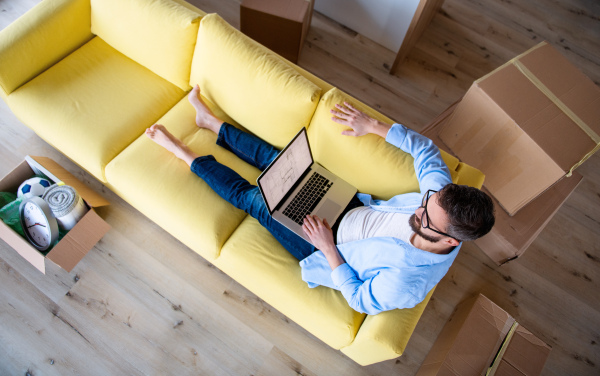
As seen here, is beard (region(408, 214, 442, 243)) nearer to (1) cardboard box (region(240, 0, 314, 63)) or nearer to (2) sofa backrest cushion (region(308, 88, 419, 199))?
(2) sofa backrest cushion (region(308, 88, 419, 199))

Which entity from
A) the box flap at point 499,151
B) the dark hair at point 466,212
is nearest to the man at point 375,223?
the dark hair at point 466,212

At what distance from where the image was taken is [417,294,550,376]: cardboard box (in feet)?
5.46

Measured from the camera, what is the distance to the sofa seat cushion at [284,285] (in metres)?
1.54

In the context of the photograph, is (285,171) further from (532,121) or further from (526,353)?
(526,353)

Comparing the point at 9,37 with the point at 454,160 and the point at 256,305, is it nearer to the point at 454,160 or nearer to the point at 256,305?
the point at 256,305

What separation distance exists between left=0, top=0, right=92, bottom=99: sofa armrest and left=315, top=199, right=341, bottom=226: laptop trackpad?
1.55 m

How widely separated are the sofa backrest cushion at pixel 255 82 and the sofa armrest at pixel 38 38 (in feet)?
2.20

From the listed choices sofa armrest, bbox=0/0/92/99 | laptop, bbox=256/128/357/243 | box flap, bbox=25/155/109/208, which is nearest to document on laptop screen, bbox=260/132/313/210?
laptop, bbox=256/128/357/243

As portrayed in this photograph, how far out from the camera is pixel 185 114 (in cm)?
192

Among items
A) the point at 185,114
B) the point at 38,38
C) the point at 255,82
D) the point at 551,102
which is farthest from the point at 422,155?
the point at 38,38

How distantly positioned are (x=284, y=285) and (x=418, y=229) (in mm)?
639

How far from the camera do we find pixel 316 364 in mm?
1836

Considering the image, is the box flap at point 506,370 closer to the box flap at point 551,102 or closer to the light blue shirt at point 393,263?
the light blue shirt at point 393,263

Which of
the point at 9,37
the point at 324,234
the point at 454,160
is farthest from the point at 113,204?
the point at 454,160
